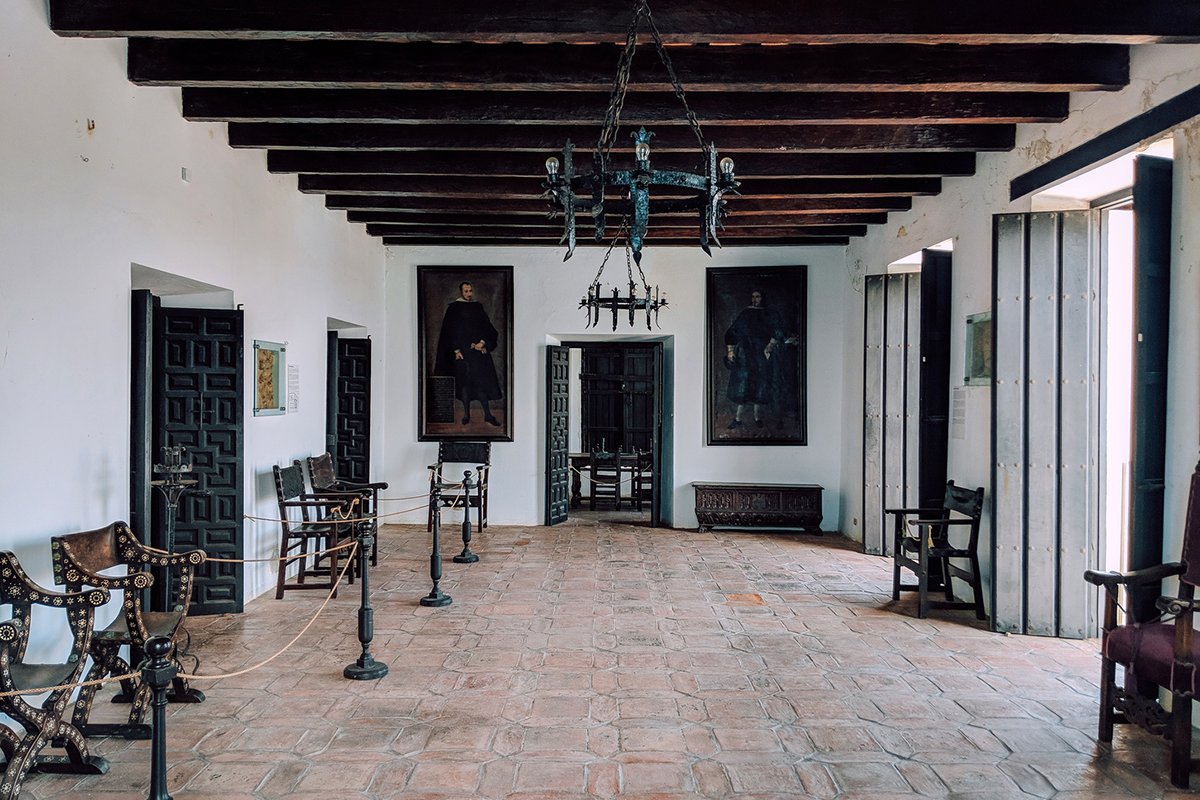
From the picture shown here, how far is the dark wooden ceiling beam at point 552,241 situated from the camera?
Answer: 9.26m

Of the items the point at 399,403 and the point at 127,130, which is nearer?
the point at 127,130

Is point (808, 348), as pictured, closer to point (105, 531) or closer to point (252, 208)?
point (252, 208)

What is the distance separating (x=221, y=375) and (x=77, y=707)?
8.63 feet

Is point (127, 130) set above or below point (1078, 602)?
above

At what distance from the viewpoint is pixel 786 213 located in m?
7.80

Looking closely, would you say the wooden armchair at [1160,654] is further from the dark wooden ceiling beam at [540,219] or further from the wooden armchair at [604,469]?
the wooden armchair at [604,469]

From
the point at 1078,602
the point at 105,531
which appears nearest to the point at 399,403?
the point at 105,531

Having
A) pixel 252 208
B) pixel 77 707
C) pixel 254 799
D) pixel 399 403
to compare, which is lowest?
pixel 254 799

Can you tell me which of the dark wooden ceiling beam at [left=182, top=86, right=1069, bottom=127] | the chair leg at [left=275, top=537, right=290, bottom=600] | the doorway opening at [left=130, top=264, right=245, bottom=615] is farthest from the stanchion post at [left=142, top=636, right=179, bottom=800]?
the dark wooden ceiling beam at [left=182, top=86, right=1069, bottom=127]

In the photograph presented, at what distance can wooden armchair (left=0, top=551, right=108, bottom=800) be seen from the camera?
3.14 m

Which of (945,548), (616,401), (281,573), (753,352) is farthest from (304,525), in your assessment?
(616,401)

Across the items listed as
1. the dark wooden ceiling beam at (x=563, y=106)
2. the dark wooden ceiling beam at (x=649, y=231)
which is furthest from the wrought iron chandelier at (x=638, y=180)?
the dark wooden ceiling beam at (x=649, y=231)

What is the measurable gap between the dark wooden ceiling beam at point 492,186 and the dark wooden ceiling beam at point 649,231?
5.39ft

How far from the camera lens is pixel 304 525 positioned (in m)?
6.49
